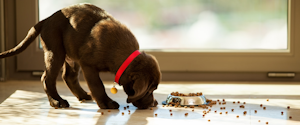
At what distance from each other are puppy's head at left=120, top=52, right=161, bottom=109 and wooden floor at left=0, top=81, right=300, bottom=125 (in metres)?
0.16

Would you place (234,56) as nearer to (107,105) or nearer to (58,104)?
(107,105)

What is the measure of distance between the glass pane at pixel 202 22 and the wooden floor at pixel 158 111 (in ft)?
3.38

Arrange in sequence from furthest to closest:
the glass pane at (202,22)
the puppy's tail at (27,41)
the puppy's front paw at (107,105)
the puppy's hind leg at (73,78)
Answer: the glass pane at (202,22), the puppy's hind leg at (73,78), the puppy's tail at (27,41), the puppy's front paw at (107,105)

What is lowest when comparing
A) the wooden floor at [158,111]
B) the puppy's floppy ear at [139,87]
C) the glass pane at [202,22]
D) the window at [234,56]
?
the wooden floor at [158,111]

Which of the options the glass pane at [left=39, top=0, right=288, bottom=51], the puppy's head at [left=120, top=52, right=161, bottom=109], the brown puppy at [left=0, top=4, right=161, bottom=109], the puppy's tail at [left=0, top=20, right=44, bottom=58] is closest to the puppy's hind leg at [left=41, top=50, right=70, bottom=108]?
the brown puppy at [left=0, top=4, right=161, bottom=109]

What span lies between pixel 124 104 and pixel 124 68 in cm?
52

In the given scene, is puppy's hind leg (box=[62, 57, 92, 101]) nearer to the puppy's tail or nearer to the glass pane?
the puppy's tail

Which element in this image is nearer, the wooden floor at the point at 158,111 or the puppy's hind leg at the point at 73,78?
the wooden floor at the point at 158,111

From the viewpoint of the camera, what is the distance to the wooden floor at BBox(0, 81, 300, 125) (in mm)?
2566

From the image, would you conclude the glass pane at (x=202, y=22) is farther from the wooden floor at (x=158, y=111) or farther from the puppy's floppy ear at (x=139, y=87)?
the puppy's floppy ear at (x=139, y=87)

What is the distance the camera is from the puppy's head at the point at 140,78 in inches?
109

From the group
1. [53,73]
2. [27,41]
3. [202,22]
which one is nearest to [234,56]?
[202,22]

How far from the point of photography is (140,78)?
278 centimetres

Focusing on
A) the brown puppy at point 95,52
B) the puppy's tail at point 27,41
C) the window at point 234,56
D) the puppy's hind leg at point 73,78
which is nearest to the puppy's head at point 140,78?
the brown puppy at point 95,52
